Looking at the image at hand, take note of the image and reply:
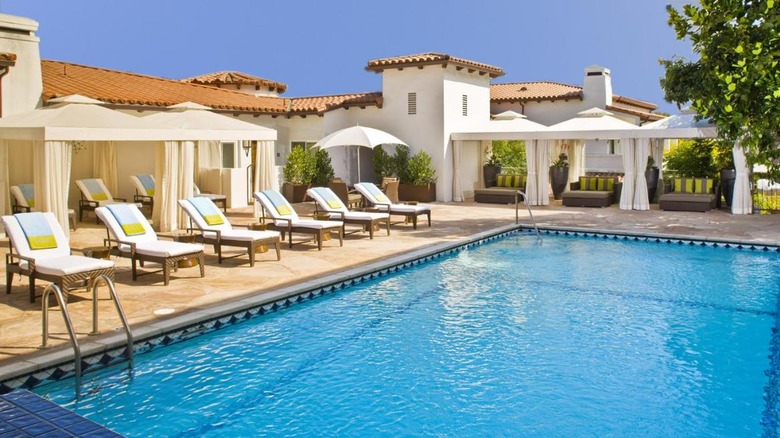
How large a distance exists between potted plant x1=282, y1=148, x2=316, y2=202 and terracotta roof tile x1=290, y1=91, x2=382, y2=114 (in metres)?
2.43

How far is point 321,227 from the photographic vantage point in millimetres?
15039

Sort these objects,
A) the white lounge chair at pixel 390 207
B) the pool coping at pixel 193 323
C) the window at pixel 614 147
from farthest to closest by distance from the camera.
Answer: the window at pixel 614 147 < the white lounge chair at pixel 390 207 < the pool coping at pixel 193 323

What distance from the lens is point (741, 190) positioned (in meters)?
21.3

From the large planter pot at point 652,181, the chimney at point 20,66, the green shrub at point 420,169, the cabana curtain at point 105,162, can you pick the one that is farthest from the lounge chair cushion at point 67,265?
the large planter pot at point 652,181

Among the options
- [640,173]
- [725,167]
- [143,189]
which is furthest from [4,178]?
[725,167]

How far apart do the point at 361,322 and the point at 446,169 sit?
16416 mm

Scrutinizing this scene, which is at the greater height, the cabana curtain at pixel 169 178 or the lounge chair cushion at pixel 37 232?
the cabana curtain at pixel 169 178

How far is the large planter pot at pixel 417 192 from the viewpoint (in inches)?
1011

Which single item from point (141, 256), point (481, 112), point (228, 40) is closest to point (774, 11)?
point (141, 256)

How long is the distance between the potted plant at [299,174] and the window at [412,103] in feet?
13.3

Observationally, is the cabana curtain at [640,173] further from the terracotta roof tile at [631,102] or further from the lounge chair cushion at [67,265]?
the lounge chair cushion at [67,265]

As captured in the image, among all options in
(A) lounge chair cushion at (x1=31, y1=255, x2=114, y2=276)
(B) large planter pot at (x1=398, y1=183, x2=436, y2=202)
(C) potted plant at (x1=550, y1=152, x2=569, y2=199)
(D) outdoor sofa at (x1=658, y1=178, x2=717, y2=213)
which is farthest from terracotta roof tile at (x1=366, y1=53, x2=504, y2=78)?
(A) lounge chair cushion at (x1=31, y1=255, x2=114, y2=276)

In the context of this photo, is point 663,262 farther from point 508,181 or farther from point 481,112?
point 481,112

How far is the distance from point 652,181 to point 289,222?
580 inches
